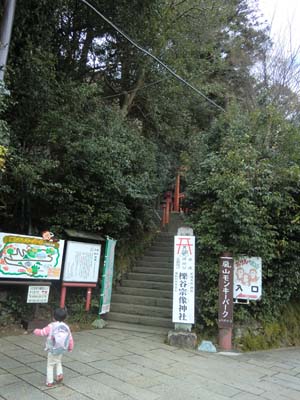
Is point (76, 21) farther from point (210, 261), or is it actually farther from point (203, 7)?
point (210, 261)

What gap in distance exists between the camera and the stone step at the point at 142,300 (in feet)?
27.6

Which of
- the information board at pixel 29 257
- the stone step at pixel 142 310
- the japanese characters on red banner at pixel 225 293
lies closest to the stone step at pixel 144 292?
the stone step at pixel 142 310

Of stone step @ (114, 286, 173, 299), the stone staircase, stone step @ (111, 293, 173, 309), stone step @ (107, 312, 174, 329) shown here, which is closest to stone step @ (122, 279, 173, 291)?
the stone staircase

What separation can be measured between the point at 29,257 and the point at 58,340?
2905 millimetres

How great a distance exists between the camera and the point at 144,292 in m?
8.90

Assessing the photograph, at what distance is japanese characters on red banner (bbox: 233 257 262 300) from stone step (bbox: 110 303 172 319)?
1.77 meters

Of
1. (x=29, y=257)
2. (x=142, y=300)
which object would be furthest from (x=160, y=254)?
(x=29, y=257)

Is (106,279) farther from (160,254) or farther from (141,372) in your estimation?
(160,254)

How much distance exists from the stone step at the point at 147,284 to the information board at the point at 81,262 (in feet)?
5.49

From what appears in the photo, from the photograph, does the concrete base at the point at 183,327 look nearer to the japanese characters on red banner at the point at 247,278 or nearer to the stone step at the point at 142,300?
the japanese characters on red banner at the point at 247,278

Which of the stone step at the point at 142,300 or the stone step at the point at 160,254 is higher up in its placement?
the stone step at the point at 160,254

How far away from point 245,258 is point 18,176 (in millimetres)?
4761

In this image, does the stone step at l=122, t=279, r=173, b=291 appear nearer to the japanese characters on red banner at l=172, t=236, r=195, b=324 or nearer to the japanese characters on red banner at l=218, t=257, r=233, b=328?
the japanese characters on red banner at l=172, t=236, r=195, b=324

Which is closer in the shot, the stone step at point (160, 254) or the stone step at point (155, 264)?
the stone step at point (155, 264)
